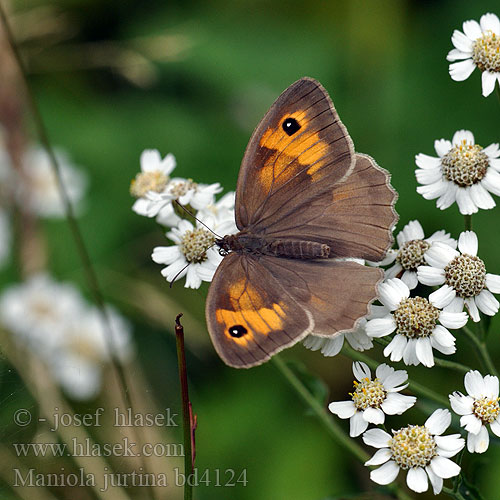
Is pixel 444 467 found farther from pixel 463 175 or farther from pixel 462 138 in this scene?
pixel 462 138

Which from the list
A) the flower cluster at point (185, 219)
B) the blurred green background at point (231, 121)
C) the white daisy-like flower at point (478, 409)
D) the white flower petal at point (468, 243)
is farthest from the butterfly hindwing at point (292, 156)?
the blurred green background at point (231, 121)

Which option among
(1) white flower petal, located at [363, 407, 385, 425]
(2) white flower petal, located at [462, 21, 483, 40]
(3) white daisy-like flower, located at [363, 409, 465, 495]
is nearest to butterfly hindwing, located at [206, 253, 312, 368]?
(1) white flower petal, located at [363, 407, 385, 425]

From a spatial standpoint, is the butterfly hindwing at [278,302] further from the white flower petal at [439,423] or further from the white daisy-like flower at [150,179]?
the white daisy-like flower at [150,179]

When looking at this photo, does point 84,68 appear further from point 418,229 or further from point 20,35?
point 418,229

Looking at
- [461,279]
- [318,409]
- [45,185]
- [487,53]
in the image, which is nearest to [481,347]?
[461,279]

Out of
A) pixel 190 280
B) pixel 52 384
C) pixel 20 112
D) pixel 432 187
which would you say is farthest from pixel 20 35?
pixel 432 187

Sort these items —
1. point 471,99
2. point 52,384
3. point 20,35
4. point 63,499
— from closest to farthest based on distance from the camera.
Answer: point 63,499 < point 52,384 < point 20,35 < point 471,99
